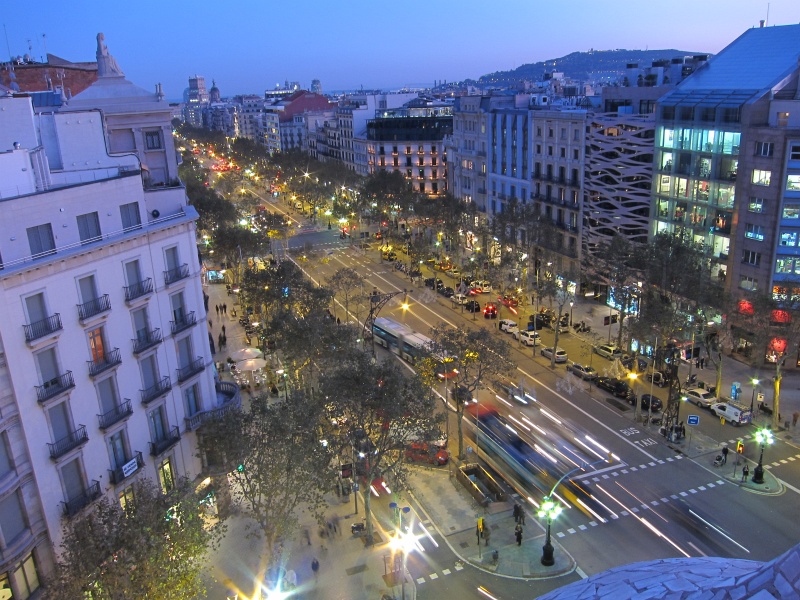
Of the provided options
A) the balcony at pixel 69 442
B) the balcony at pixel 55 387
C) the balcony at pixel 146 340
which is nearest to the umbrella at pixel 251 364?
the balcony at pixel 146 340

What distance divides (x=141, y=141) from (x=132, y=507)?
28039 mm

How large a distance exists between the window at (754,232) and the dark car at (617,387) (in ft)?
57.9

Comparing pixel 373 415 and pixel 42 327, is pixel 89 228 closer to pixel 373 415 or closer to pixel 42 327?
pixel 42 327

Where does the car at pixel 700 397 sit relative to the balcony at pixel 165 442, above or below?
below

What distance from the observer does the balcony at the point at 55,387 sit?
28750 millimetres

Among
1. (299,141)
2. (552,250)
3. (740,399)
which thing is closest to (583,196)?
(552,250)

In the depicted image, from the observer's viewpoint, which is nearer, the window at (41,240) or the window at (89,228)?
the window at (41,240)

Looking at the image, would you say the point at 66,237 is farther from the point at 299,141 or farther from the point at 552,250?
the point at 299,141

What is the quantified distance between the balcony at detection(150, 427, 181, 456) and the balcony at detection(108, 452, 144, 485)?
113 cm

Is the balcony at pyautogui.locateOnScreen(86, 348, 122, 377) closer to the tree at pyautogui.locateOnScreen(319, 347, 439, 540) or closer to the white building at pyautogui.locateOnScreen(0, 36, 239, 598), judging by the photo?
the white building at pyautogui.locateOnScreen(0, 36, 239, 598)

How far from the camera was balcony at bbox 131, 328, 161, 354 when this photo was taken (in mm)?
34281

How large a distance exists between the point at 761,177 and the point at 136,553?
55.8 m

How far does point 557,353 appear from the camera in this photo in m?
60.9

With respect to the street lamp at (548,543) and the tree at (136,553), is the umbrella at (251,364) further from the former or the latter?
the street lamp at (548,543)
